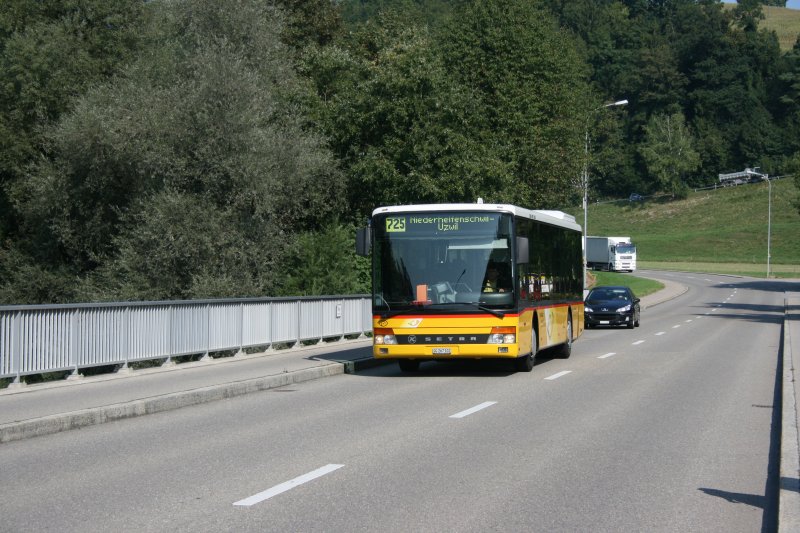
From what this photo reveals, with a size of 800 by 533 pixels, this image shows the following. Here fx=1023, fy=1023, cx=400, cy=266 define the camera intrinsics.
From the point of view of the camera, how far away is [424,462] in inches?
344

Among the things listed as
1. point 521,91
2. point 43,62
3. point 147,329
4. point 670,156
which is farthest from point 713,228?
point 147,329

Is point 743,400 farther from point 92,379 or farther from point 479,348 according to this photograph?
point 92,379

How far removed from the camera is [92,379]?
50.9ft

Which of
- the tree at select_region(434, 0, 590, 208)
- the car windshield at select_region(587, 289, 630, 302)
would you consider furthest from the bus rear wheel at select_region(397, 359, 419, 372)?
the tree at select_region(434, 0, 590, 208)

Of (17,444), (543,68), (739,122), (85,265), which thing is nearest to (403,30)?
(543,68)

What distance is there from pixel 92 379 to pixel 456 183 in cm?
2297

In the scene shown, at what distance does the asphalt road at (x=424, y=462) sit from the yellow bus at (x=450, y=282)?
751 millimetres

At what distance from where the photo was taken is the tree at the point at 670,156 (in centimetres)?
13150

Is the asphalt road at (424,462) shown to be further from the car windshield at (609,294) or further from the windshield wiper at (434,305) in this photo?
the car windshield at (609,294)

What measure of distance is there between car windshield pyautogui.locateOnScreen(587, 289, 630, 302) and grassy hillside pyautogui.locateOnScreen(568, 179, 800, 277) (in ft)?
191

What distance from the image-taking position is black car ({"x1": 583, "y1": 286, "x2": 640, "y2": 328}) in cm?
3472

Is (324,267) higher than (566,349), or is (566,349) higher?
(324,267)

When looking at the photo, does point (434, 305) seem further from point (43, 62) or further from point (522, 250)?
point (43, 62)

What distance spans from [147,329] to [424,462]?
9.68m
